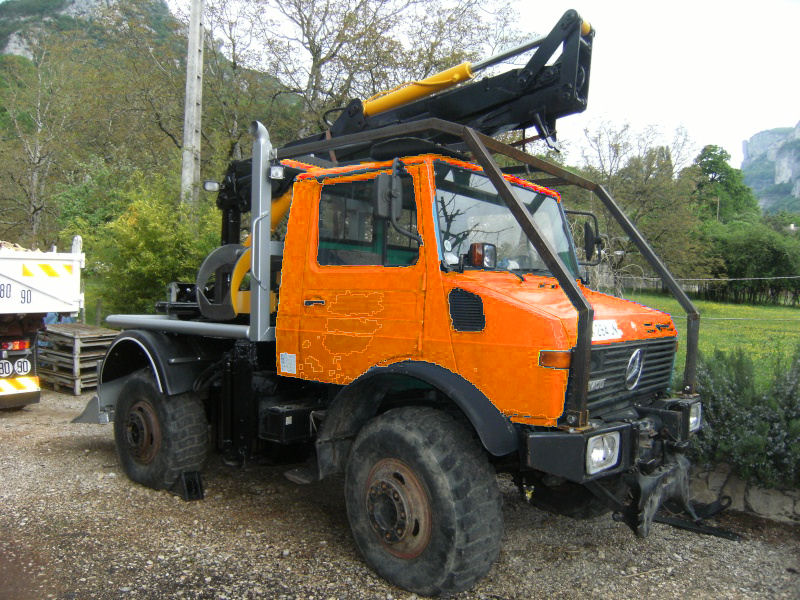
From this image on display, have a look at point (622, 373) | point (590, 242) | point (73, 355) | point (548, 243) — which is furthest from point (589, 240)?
point (73, 355)

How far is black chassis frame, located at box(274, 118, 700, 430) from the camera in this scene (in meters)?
3.06

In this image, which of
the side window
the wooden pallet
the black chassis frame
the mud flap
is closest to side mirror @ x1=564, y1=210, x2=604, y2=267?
the black chassis frame

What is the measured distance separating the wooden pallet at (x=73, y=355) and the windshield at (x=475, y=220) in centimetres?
733

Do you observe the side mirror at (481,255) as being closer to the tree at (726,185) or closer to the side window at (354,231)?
the side window at (354,231)

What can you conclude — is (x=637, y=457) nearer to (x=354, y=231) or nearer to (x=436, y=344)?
(x=436, y=344)

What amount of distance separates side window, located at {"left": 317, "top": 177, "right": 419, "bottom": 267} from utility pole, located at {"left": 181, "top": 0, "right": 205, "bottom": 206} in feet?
31.2

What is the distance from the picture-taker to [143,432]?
5.29 metres

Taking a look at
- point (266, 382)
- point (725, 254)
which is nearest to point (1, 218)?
point (266, 382)

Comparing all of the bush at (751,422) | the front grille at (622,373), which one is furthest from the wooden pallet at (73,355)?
the bush at (751,422)

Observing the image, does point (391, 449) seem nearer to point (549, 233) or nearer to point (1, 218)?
point (549, 233)

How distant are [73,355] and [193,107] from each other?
6304 millimetres

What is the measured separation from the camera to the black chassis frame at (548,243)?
120 inches

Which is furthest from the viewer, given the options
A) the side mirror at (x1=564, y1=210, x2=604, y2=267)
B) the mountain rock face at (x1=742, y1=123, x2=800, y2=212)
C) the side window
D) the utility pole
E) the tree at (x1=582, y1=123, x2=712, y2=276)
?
the mountain rock face at (x1=742, y1=123, x2=800, y2=212)

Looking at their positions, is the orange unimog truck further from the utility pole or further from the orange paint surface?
the utility pole
